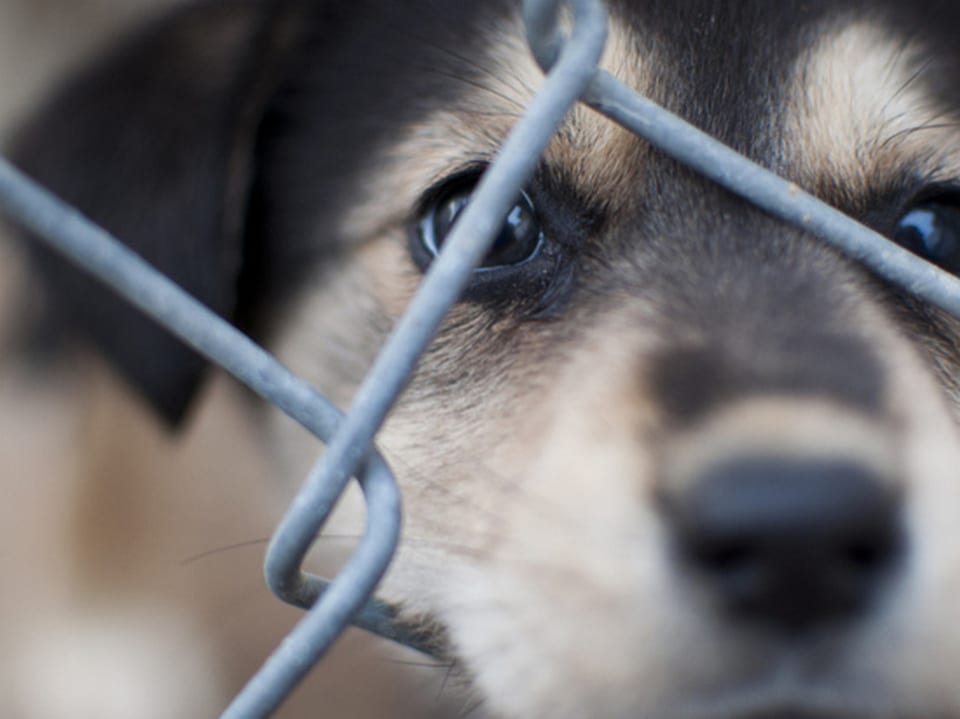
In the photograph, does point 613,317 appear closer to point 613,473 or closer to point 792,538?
point 613,473

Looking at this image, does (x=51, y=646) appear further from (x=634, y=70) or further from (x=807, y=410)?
(x=807, y=410)

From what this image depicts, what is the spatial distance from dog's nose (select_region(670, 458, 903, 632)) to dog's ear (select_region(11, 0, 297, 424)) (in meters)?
0.94

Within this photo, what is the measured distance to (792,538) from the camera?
2.92 feet

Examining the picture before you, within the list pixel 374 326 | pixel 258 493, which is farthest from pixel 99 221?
pixel 258 493

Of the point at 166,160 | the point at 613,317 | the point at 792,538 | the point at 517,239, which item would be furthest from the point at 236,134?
the point at 792,538

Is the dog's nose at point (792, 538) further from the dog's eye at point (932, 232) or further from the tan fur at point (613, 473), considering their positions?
the dog's eye at point (932, 232)

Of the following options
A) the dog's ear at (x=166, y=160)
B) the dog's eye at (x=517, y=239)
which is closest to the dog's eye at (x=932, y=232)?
the dog's eye at (x=517, y=239)

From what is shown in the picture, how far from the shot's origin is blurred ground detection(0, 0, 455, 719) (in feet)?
7.60

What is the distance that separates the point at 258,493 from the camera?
226cm

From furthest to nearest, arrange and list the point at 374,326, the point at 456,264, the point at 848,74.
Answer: the point at 374,326, the point at 848,74, the point at 456,264

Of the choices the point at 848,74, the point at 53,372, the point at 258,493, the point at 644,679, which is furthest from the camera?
the point at 53,372

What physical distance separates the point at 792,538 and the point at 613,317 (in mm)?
444

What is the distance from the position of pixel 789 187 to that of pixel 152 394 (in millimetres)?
1068

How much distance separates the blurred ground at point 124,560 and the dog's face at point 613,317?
518mm
